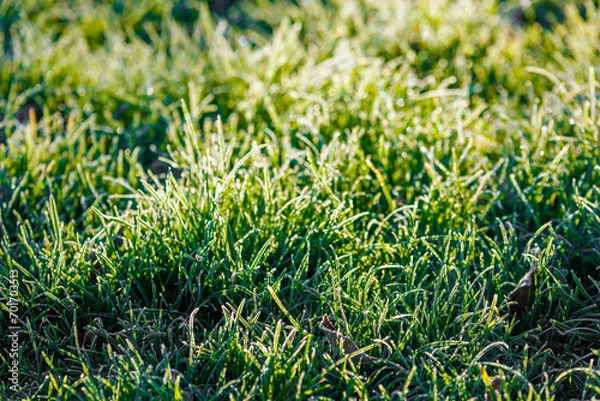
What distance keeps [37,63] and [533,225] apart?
2559 millimetres

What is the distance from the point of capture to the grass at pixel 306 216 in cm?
191

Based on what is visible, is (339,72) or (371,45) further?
(371,45)

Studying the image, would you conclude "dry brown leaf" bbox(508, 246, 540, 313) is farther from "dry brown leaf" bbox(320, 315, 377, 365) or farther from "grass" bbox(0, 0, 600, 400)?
"dry brown leaf" bbox(320, 315, 377, 365)

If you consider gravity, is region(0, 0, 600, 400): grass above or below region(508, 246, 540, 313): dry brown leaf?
above

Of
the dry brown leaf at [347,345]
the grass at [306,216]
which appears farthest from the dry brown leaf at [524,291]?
the dry brown leaf at [347,345]

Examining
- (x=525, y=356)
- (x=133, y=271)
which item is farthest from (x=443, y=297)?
(x=133, y=271)

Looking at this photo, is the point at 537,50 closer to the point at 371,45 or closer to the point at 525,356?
the point at 371,45

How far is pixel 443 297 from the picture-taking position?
211 centimetres

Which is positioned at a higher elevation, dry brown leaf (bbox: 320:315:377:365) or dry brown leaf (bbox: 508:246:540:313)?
dry brown leaf (bbox: 320:315:377:365)

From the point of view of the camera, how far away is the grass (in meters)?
1.91

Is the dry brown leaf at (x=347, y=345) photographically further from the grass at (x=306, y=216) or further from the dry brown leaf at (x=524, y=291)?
the dry brown leaf at (x=524, y=291)

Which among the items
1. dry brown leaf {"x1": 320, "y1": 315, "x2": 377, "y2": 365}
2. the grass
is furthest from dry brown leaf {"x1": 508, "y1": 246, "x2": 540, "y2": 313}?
dry brown leaf {"x1": 320, "y1": 315, "x2": 377, "y2": 365}

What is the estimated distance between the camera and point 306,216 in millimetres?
2367

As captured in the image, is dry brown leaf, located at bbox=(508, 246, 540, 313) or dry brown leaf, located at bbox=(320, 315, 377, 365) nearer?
dry brown leaf, located at bbox=(320, 315, 377, 365)
